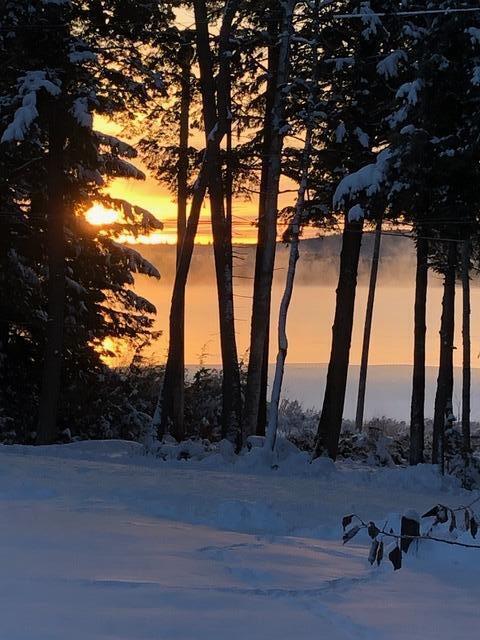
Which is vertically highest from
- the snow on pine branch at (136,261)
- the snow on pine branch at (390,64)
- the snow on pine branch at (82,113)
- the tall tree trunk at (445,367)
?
the snow on pine branch at (390,64)

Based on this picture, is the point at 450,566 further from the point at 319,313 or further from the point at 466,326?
the point at 319,313

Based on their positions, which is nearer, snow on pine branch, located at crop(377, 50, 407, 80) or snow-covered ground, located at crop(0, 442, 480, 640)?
snow-covered ground, located at crop(0, 442, 480, 640)

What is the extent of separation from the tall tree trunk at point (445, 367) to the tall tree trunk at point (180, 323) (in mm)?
6361

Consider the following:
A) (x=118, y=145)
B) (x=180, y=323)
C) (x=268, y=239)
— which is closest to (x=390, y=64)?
(x=268, y=239)

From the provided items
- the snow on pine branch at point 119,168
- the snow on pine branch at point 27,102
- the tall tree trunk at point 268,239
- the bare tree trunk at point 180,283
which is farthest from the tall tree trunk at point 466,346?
the snow on pine branch at point 27,102

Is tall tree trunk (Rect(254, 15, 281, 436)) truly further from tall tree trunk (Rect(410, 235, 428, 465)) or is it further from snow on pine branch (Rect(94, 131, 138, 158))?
tall tree trunk (Rect(410, 235, 428, 465))

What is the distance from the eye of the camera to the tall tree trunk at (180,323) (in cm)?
1980

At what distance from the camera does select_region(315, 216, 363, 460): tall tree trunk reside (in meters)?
17.2

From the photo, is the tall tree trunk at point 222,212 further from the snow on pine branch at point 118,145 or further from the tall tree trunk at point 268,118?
the snow on pine branch at point 118,145

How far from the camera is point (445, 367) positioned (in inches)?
756

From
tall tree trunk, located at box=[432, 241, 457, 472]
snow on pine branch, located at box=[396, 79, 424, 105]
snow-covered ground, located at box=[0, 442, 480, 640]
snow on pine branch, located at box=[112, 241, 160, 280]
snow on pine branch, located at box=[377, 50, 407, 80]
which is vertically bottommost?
snow-covered ground, located at box=[0, 442, 480, 640]

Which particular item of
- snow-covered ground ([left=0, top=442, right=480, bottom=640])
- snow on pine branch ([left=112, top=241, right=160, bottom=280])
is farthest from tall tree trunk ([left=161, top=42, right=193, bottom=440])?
snow-covered ground ([left=0, top=442, right=480, bottom=640])

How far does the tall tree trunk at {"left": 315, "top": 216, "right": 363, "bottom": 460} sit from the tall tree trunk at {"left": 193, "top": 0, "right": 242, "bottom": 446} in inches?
75.3

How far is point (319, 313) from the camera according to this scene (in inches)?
2835
